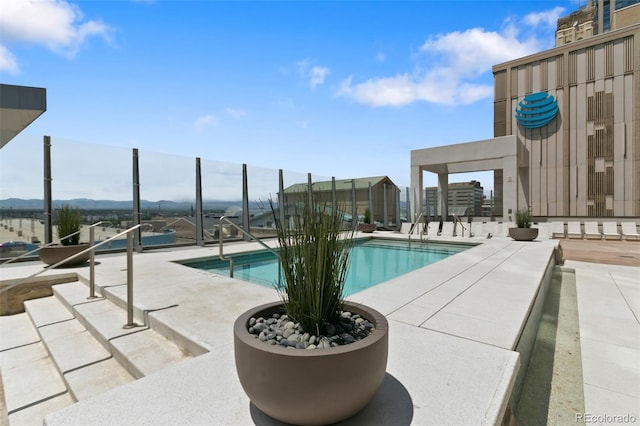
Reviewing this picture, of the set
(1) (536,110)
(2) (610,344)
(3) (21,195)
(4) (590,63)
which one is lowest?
(2) (610,344)

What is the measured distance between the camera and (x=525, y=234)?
9703 millimetres

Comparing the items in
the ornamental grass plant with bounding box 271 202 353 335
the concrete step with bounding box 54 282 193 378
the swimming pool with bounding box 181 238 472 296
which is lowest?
the swimming pool with bounding box 181 238 472 296

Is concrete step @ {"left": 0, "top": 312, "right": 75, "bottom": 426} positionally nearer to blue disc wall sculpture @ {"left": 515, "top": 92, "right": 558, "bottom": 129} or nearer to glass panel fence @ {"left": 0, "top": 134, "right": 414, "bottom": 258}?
glass panel fence @ {"left": 0, "top": 134, "right": 414, "bottom": 258}

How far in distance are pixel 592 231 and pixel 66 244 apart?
16.9m

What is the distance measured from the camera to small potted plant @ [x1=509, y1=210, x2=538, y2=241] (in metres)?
9.66

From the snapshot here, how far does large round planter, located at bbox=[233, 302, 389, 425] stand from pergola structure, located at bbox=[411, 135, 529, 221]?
14.9 m

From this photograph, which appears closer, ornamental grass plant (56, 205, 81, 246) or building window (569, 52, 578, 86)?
ornamental grass plant (56, 205, 81, 246)

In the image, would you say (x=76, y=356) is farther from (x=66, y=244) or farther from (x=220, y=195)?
(x=220, y=195)

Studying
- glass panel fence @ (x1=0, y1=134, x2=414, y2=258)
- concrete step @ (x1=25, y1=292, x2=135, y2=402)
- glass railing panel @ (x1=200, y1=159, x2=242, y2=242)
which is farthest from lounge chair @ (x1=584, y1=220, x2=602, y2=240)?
concrete step @ (x1=25, y1=292, x2=135, y2=402)

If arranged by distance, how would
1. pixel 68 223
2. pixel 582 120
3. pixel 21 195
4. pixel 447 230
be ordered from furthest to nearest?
pixel 582 120 → pixel 447 230 → pixel 21 195 → pixel 68 223

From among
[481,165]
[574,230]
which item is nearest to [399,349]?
[574,230]

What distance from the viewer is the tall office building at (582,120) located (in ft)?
55.8

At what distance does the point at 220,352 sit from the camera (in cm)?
205

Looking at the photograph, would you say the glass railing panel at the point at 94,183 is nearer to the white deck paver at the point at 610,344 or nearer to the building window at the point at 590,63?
the white deck paver at the point at 610,344
